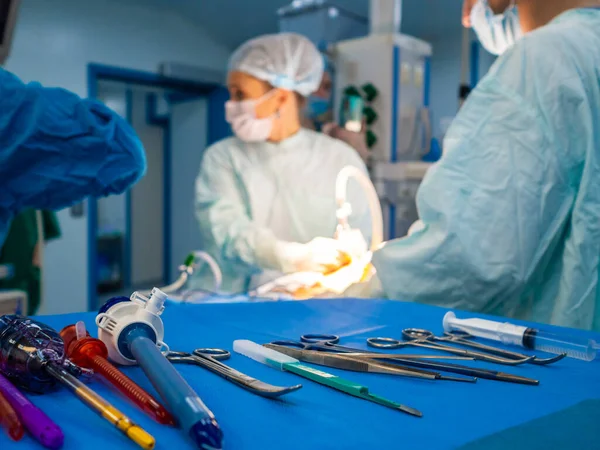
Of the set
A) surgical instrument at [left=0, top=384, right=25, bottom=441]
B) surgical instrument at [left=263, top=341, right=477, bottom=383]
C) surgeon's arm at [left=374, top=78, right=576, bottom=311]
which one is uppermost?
surgeon's arm at [left=374, top=78, right=576, bottom=311]

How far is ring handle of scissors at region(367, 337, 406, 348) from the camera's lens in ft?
2.53

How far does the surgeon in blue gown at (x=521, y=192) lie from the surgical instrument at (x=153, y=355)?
53 centimetres

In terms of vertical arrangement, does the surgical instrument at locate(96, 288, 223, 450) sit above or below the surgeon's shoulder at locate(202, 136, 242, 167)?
below

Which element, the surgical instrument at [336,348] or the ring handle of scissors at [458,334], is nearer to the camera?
the surgical instrument at [336,348]

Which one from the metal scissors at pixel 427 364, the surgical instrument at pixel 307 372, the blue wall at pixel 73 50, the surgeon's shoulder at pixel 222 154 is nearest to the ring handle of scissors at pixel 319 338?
the metal scissors at pixel 427 364

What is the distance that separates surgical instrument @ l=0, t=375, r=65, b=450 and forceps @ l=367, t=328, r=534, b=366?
443 millimetres

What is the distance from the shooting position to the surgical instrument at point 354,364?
63 centimetres

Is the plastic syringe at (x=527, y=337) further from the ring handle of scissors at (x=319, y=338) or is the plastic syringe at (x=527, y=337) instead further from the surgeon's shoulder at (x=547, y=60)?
the surgeon's shoulder at (x=547, y=60)

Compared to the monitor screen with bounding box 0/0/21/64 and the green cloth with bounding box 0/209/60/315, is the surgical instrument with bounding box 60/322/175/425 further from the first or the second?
the green cloth with bounding box 0/209/60/315

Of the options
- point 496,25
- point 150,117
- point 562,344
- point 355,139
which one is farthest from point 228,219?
point 150,117

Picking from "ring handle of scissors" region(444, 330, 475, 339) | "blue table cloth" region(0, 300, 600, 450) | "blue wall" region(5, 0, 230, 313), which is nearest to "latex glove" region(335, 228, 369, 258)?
"ring handle of scissors" region(444, 330, 475, 339)

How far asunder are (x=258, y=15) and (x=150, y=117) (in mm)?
1928

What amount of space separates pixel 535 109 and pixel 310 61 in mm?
1657

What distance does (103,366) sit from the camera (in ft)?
1.93
